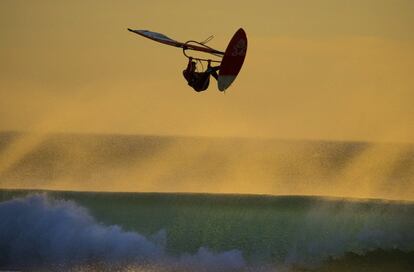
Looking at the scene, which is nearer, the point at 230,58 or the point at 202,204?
the point at 230,58

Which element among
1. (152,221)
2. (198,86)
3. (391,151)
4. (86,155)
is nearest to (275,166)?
(391,151)

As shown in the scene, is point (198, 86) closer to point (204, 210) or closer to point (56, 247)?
point (56, 247)

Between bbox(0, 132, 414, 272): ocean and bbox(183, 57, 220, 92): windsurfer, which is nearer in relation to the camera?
bbox(183, 57, 220, 92): windsurfer

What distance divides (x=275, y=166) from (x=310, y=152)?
115 centimetres

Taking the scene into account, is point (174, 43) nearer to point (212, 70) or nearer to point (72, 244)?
point (212, 70)

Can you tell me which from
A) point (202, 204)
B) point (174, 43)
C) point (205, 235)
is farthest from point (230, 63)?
point (202, 204)

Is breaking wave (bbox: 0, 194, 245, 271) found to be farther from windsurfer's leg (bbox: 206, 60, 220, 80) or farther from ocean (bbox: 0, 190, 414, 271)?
windsurfer's leg (bbox: 206, 60, 220, 80)

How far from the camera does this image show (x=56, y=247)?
74.5ft

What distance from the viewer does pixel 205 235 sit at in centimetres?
2498

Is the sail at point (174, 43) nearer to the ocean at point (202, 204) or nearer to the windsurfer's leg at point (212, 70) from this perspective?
the windsurfer's leg at point (212, 70)

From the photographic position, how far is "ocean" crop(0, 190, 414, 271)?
2266cm

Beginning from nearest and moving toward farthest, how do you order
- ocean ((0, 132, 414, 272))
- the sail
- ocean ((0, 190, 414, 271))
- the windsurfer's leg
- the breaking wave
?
the sail → the windsurfer's leg → the breaking wave → ocean ((0, 190, 414, 271)) → ocean ((0, 132, 414, 272))

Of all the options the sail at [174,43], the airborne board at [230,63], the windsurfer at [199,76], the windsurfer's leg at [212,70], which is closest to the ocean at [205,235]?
the sail at [174,43]

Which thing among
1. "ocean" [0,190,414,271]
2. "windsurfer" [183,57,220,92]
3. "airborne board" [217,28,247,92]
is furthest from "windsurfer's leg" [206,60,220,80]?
"ocean" [0,190,414,271]
